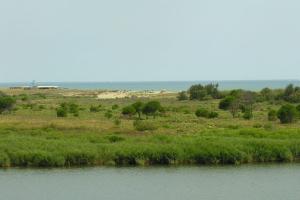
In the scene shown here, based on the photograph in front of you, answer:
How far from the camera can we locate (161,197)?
25.8 m

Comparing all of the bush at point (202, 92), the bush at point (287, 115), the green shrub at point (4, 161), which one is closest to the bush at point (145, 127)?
the bush at point (287, 115)

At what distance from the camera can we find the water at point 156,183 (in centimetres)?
2608

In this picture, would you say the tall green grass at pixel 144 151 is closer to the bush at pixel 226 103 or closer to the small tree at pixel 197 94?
the bush at pixel 226 103

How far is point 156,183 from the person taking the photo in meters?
29.0

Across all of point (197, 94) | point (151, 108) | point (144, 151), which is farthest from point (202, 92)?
point (144, 151)

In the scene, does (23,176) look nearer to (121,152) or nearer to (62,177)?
(62,177)

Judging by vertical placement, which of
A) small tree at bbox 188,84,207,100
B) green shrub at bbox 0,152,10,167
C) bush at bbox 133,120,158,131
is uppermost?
bush at bbox 133,120,158,131

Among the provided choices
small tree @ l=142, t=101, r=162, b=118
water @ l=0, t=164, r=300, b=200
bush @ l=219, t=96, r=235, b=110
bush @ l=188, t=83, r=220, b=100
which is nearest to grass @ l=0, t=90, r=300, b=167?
water @ l=0, t=164, r=300, b=200

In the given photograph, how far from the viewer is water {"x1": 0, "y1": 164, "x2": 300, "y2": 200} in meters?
26.1

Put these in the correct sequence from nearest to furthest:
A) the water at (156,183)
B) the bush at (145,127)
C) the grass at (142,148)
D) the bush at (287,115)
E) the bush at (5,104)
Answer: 1. the water at (156,183)
2. the grass at (142,148)
3. the bush at (145,127)
4. the bush at (287,115)
5. the bush at (5,104)

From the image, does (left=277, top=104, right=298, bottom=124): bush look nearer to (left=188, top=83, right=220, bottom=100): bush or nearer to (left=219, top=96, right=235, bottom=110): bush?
(left=219, top=96, right=235, bottom=110): bush

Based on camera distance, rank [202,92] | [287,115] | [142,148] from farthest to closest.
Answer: [202,92], [287,115], [142,148]

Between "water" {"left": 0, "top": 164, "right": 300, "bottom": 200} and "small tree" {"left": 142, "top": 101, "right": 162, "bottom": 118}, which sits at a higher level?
"small tree" {"left": 142, "top": 101, "right": 162, "bottom": 118}

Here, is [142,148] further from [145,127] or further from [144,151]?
[145,127]
